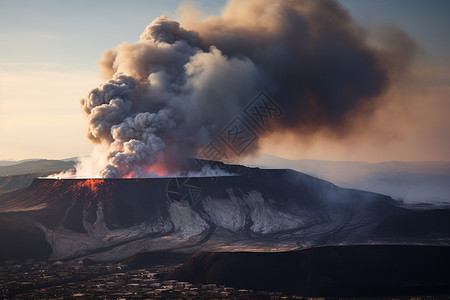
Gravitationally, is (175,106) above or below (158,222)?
above

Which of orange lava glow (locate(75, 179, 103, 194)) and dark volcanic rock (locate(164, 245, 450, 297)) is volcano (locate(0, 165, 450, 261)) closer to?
orange lava glow (locate(75, 179, 103, 194))

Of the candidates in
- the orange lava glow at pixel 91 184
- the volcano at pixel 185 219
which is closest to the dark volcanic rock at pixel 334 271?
the volcano at pixel 185 219

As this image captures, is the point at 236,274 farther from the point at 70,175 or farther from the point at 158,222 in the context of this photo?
the point at 70,175

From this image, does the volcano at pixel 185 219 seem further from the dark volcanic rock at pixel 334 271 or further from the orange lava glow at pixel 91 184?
the dark volcanic rock at pixel 334 271

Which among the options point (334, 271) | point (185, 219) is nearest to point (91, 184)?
point (185, 219)

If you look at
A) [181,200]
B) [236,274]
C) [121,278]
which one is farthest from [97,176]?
[236,274]

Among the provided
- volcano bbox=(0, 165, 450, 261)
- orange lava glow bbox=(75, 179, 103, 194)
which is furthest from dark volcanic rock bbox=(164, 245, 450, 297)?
orange lava glow bbox=(75, 179, 103, 194)

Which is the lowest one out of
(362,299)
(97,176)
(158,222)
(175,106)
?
(362,299)
